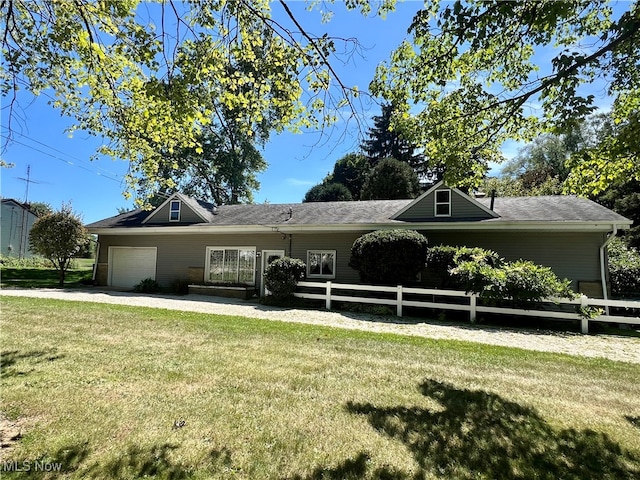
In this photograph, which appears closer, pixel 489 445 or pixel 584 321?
pixel 489 445

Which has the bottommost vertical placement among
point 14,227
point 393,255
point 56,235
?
point 393,255

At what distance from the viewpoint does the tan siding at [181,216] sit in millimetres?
16967

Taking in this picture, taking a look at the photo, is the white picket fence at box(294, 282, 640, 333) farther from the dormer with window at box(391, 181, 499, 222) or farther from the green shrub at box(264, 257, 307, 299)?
the dormer with window at box(391, 181, 499, 222)

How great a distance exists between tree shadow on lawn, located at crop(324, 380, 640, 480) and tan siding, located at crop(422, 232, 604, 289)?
990cm

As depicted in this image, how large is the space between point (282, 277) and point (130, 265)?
32.4 feet

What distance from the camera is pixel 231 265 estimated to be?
52.2 feet

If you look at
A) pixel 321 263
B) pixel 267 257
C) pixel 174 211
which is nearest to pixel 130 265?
pixel 174 211

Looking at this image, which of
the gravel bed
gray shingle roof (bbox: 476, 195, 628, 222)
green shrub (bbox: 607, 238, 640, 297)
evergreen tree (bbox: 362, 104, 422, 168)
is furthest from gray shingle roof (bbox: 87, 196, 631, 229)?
evergreen tree (bbox: 362, 104, 422, 168)

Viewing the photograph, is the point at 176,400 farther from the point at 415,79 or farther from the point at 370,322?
the point at 370,322

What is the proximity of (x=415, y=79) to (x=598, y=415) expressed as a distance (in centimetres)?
507

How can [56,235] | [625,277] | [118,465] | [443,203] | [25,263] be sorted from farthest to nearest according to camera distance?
1. [25,263]
2. [56,235]
3. [625,277]
4. [443,203]
5. [118,465]

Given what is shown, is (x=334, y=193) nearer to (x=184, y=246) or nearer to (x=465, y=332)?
(x=184, y=246)

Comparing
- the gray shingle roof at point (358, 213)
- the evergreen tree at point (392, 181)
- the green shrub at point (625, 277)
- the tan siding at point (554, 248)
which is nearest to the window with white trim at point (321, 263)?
the gray shingle roof at point (358, 213)

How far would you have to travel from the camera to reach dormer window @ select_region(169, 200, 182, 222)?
1723 centimetres
